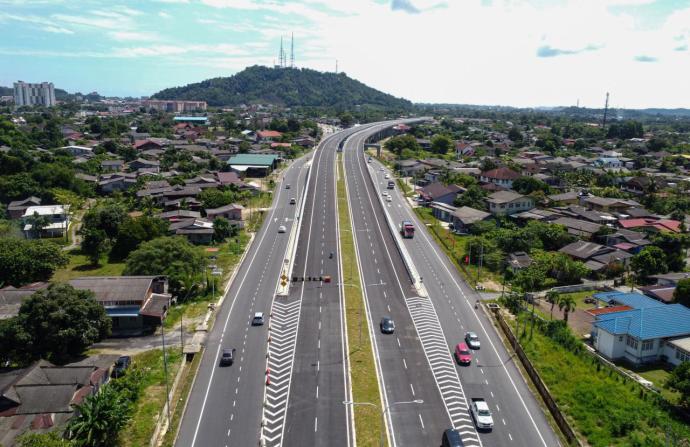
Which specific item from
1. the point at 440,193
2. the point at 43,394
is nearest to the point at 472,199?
the point at 440,193

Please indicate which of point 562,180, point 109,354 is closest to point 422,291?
point 109,354

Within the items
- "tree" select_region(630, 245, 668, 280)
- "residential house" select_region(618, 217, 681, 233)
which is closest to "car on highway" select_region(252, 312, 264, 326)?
"tree" select_region(630, 245, 668, 280)

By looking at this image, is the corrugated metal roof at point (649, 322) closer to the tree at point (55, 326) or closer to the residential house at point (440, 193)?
the tree at point (55, 326)

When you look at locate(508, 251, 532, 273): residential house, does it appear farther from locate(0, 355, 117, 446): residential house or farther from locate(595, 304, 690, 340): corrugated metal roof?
locate(0, 355, 117, 446): residential house

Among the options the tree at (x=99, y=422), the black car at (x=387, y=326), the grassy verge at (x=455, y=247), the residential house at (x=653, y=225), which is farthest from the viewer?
the residential house at (x=653, y=225)

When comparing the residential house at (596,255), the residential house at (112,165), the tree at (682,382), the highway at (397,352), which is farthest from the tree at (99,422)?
the residential house at (112,165)

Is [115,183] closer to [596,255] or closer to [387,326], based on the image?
[387,326]

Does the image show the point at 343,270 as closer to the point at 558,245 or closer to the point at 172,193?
the point at 558,245
